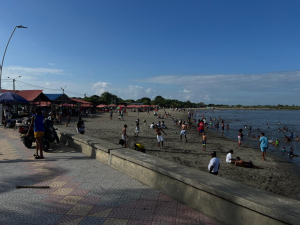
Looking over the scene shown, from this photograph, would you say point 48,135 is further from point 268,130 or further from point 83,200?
point 268,130

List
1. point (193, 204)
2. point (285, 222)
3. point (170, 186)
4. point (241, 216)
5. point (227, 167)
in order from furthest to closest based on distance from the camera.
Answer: point (227, 167) → point (170, 186) → point (193, 204) → point (241, 216) → point (285, 222)

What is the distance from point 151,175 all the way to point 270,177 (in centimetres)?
824

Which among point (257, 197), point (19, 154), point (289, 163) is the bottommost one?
point (289, 163)

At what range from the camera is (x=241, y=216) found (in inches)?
95.1

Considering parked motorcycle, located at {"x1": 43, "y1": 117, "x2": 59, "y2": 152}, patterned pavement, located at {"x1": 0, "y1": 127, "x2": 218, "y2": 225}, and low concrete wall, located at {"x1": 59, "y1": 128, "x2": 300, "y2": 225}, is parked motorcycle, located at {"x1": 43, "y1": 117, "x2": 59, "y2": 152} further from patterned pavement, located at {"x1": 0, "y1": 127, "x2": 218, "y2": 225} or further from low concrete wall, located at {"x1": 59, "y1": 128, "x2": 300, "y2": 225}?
low concrete wall, located at {"x1": 59, "y1": 128, "x2": 300, "y2": 225}

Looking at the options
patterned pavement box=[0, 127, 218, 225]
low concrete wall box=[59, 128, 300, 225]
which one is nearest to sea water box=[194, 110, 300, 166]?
low concrete wall box=[59, 128, 300, 225]

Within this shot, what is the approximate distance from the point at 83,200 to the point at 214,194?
6.32 ft

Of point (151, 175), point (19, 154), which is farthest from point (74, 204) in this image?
point (19, 154)

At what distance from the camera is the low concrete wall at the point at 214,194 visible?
220cm

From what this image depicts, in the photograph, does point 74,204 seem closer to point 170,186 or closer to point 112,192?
point 112,192

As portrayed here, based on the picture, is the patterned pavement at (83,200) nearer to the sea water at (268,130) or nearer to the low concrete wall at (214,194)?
the low concrete wall at (214,194)

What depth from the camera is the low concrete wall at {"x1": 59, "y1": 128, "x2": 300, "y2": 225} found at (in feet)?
7.23

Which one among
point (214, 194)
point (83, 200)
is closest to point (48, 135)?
point (83, 200)

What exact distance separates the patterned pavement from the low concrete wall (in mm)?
139
